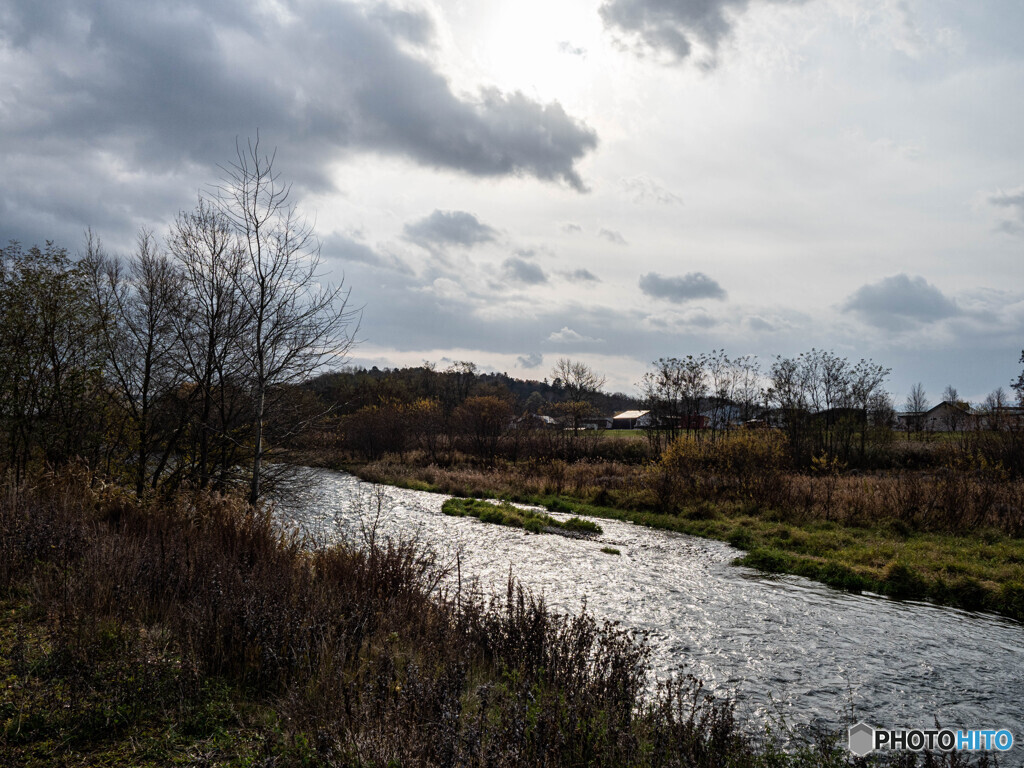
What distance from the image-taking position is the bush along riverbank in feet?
11.6

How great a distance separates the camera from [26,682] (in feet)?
13.1

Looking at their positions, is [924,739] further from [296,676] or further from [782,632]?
[296,676]

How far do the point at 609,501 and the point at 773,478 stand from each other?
6.17 meters

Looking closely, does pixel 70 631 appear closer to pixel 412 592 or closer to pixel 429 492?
pixel 412 592

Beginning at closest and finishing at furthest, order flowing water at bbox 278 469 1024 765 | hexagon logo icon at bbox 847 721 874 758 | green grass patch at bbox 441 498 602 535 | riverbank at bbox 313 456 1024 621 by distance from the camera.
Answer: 1. hexagon logo icon at bbox 847 721 874 758
2. flowing water at bbox 278 469 1024 765
3. riverbank at bbox 313 456 1024 621
4. green grass patch at bbox 441 498 602 535

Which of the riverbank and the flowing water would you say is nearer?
the flowing water

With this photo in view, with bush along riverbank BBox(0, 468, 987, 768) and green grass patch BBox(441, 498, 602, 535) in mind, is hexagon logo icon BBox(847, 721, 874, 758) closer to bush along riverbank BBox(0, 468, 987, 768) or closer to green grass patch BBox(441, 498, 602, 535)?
bush along riverbank BBox(0, 468, 987, 768)

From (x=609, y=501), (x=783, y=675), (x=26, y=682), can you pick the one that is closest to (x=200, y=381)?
(x=26, y=682)

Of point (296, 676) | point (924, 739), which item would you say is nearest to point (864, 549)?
point (924, 739)

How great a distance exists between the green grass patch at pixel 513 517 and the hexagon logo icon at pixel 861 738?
11.9m

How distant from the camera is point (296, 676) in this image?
4.68 meters

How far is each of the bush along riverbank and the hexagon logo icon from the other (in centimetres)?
17

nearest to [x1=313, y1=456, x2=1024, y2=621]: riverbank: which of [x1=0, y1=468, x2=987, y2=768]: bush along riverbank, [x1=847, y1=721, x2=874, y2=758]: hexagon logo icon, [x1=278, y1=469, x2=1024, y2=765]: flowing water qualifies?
[x1=278, y1=469, x2=1024, y2=765]: flowing water

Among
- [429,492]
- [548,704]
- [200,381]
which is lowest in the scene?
[429,492]
